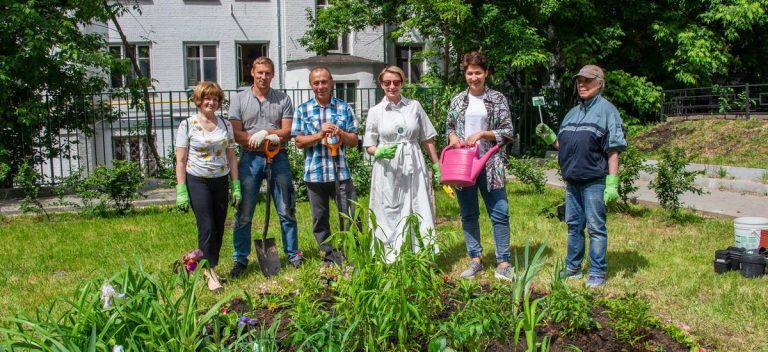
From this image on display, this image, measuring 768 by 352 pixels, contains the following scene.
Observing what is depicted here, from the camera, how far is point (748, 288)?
17.0 feet

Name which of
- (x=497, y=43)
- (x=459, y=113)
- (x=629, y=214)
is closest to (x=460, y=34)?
(x=497, y=43)

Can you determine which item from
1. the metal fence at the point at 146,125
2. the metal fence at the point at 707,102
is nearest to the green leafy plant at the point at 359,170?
the metal fence at the point at 146,125

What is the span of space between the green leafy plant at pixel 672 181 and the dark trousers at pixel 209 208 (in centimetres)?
519

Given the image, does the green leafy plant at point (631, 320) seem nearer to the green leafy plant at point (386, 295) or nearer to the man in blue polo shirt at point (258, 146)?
the green leafy plant at point (386, 295)

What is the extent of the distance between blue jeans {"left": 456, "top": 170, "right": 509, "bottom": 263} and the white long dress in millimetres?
307

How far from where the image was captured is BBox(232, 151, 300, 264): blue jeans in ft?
19.4

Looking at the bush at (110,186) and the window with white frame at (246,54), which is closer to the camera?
the bush at (110,186)

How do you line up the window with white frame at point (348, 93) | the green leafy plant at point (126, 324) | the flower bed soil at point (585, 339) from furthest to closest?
the window with white frame at point (348, 93)
the flower bed soil at point (585, 339)
the green leafy plant at point (126, 324)

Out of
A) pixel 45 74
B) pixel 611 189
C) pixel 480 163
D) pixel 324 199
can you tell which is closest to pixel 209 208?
pixel 324 199

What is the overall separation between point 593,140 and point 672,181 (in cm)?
349

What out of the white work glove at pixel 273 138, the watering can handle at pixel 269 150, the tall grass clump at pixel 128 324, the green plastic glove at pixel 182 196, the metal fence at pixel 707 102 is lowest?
the tall grass clump at pixel 128 324

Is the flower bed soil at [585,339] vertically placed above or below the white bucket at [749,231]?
below

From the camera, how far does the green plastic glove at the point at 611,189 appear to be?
505 centimetres

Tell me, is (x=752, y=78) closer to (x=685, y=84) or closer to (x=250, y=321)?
(x=685, y=84)
